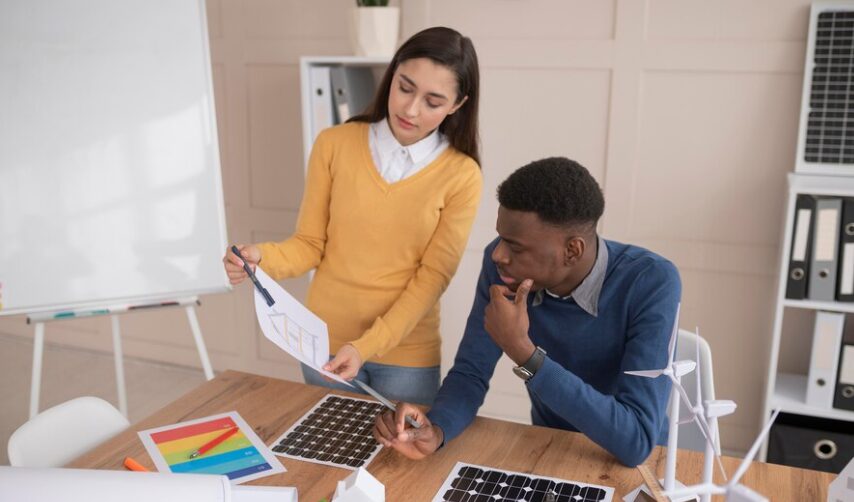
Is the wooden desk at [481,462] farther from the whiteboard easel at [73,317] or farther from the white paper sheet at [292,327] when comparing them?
the whiteboard easel at [73,317]

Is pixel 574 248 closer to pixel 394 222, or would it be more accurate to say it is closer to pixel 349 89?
pixel 394 222

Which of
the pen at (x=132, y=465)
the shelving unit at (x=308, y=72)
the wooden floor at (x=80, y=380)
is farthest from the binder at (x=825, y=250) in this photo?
the wooden floor at (x=80, y=380)

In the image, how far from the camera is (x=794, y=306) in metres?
2.39

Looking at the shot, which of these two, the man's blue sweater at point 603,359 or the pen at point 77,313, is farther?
the pen at point 77,313

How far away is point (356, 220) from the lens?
68.8 inches

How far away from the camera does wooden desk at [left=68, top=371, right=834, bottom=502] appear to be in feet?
4.09

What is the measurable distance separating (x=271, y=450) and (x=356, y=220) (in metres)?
0.59

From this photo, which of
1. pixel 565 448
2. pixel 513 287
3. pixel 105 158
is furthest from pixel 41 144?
pixel 565 448

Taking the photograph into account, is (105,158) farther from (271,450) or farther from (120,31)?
(271,450)

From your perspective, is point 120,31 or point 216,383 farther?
point 120,31

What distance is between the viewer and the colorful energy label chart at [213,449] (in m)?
1.30

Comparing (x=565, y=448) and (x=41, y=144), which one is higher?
(x=41, y=144)

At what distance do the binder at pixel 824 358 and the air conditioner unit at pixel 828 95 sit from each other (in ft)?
1.61

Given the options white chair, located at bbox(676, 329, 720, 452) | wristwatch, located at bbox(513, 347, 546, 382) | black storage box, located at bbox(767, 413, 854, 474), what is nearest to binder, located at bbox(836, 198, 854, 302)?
black storage box, located at bbox(767, 413, 854, 474)
